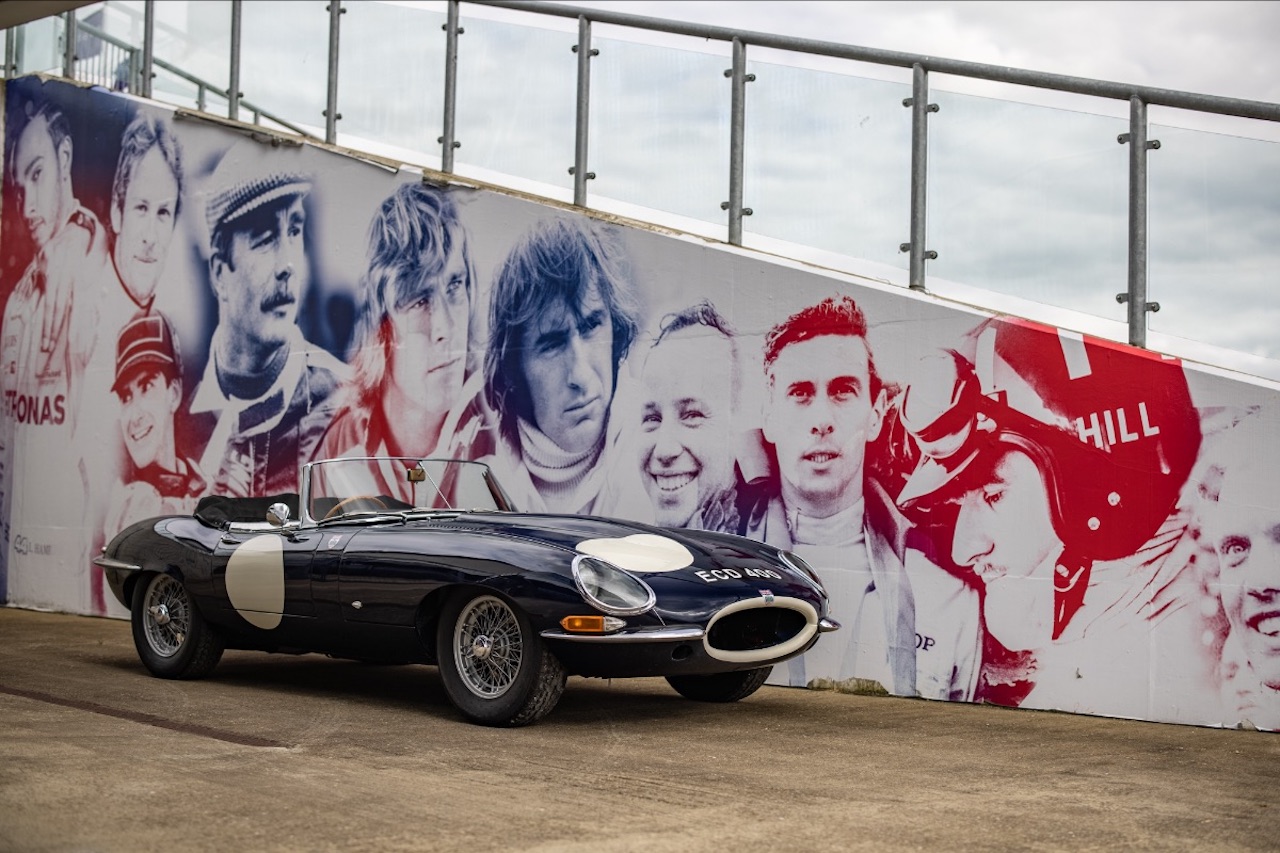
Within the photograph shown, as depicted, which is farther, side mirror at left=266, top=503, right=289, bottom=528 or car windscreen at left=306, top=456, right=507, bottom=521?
car windscreen at left=306, top=456, right=507, bottom=521

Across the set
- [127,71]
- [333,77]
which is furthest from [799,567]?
[127,71]

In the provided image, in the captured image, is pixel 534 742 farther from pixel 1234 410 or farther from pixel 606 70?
pixel 606 70

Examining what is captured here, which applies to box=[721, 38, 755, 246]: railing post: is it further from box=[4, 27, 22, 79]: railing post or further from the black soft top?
box=[4, 27, 22, 79]: railing post

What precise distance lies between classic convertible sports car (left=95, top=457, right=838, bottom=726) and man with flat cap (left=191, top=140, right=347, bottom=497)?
392cm

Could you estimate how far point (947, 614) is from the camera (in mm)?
8469

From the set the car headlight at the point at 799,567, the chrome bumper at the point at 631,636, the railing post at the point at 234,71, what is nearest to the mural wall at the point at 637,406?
the railing post at the point at 234,71

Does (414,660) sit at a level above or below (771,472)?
below

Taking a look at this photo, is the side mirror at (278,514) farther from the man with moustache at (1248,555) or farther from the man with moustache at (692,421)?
Answer: the man with moustache at (1248,555)

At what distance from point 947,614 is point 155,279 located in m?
8.87

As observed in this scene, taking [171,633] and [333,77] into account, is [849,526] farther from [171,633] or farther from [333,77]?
[333,77]

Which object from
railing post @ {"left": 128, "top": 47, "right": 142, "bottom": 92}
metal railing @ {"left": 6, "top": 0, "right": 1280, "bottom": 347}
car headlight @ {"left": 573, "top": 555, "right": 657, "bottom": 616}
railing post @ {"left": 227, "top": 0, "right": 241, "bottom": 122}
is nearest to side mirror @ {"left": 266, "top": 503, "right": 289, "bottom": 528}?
car headlight @ {"left": 573, "top": 555, "right": 657, "bottom": 616}

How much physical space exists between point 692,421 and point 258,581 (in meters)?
3.23

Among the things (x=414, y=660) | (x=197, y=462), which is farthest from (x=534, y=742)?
(x=197, y=462)

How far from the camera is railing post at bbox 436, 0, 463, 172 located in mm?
11898
